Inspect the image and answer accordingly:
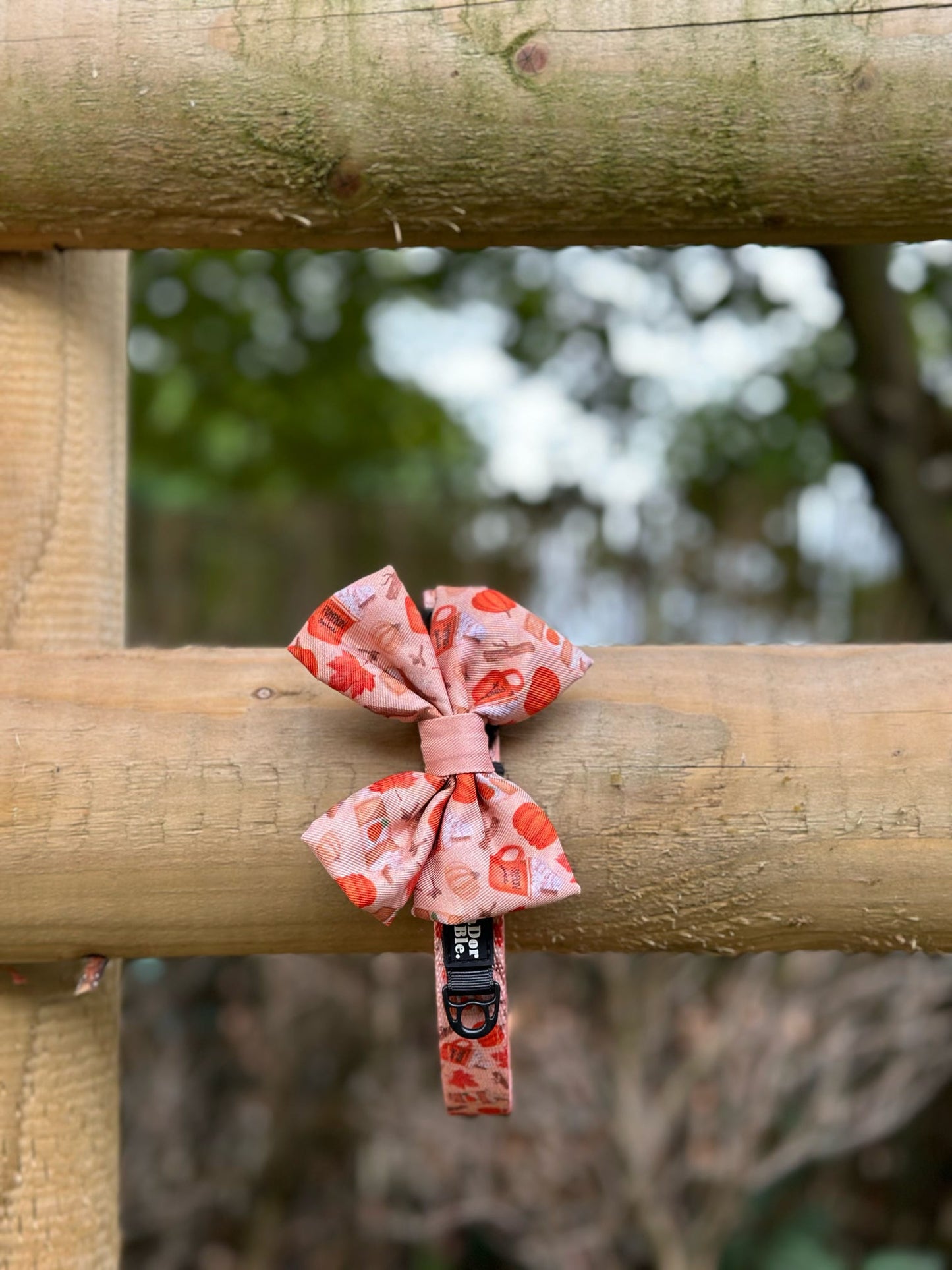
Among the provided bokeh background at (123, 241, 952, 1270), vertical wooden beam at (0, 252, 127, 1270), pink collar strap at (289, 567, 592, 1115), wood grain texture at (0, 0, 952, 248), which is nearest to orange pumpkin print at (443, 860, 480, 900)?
pink collar strap at (289, 567, 592, 1115)

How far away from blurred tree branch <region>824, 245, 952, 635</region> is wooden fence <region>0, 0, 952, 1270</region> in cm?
199

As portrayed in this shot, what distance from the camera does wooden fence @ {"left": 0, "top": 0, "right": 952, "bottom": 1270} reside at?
841 millimetres

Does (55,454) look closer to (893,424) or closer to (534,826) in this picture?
(534,826)

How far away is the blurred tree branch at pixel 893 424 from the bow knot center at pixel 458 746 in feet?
7.23

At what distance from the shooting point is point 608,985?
263cm

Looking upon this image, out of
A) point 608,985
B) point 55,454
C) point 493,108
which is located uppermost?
point 493,108

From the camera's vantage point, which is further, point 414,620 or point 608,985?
point 608,985

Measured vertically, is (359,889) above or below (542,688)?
below

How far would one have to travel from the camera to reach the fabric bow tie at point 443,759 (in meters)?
0.79

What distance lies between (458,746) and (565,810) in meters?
0.10

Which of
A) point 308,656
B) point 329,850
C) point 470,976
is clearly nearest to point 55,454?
point 308,656

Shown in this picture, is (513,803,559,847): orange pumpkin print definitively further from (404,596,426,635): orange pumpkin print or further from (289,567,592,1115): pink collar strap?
(404,596,426,635): orange pumpkin print

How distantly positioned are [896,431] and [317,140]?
2.26 m

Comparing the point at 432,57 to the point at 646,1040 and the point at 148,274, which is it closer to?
the point at 646,1040
